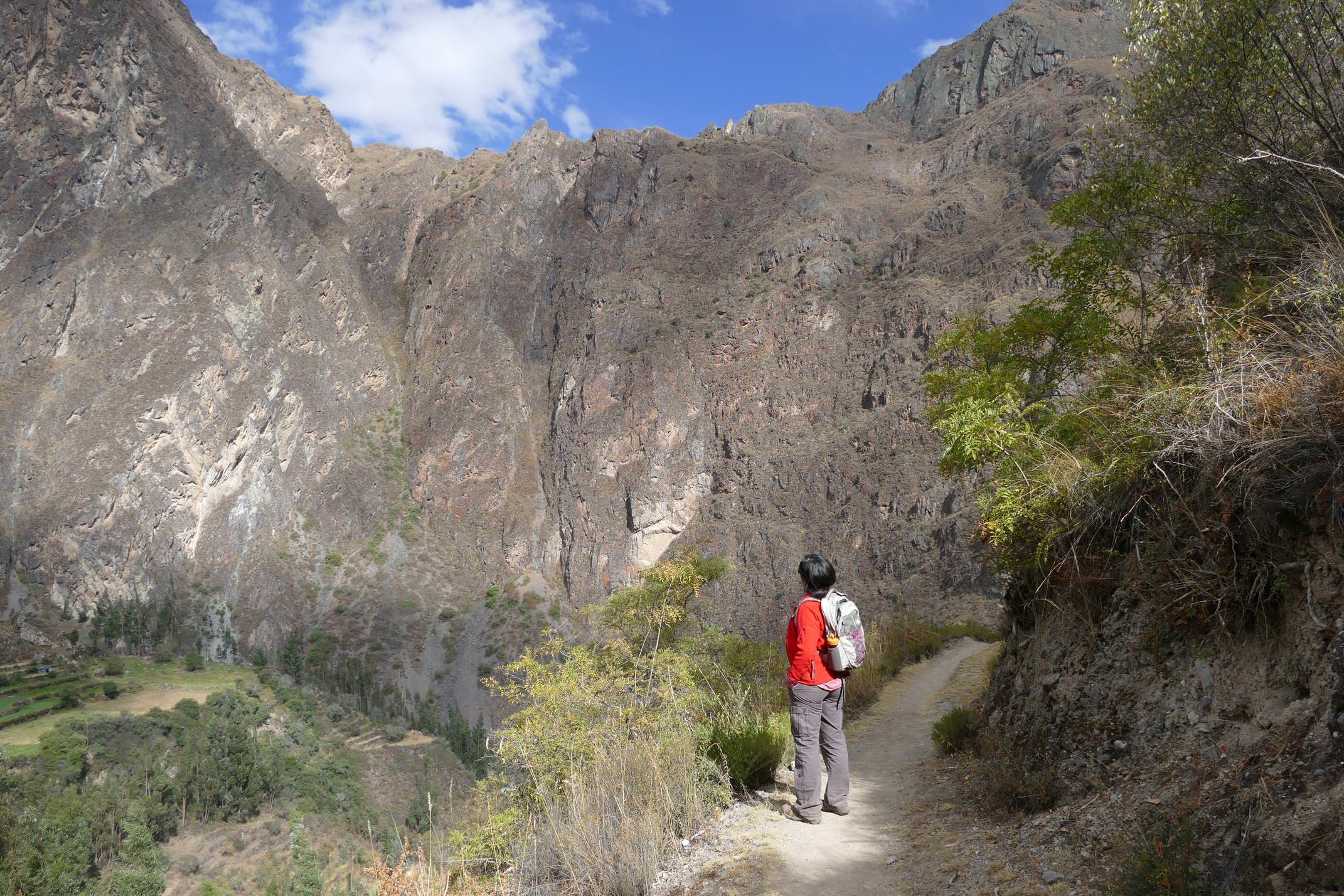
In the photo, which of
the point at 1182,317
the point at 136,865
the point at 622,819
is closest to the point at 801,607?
the point at 622,819

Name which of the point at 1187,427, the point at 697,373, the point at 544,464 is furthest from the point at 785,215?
the point at 1187,427

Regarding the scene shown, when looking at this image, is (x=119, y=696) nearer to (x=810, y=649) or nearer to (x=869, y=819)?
(x=869, y=819)

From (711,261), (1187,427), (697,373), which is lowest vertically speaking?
(1187,427)

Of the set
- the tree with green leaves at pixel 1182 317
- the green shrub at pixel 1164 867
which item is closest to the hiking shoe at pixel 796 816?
the green shrub at pixel 1164 867

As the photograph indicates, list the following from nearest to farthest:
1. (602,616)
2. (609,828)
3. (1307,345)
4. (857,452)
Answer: (1307,345) < (609,828) < (602,616) < (857,452)

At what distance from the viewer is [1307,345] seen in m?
3.38

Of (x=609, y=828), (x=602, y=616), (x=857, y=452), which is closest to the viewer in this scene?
(x=609, y=828)

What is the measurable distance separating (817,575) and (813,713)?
0.86 m

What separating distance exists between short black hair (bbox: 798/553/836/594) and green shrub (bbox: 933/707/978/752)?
2.12 meters

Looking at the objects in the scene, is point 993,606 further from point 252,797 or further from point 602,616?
point 252,797

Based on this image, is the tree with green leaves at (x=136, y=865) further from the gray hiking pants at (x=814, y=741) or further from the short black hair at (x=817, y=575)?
the short black hair at (x=817, y=575)

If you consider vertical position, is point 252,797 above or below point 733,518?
below

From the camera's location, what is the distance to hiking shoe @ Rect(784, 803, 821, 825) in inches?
172

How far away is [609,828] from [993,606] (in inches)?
1458
